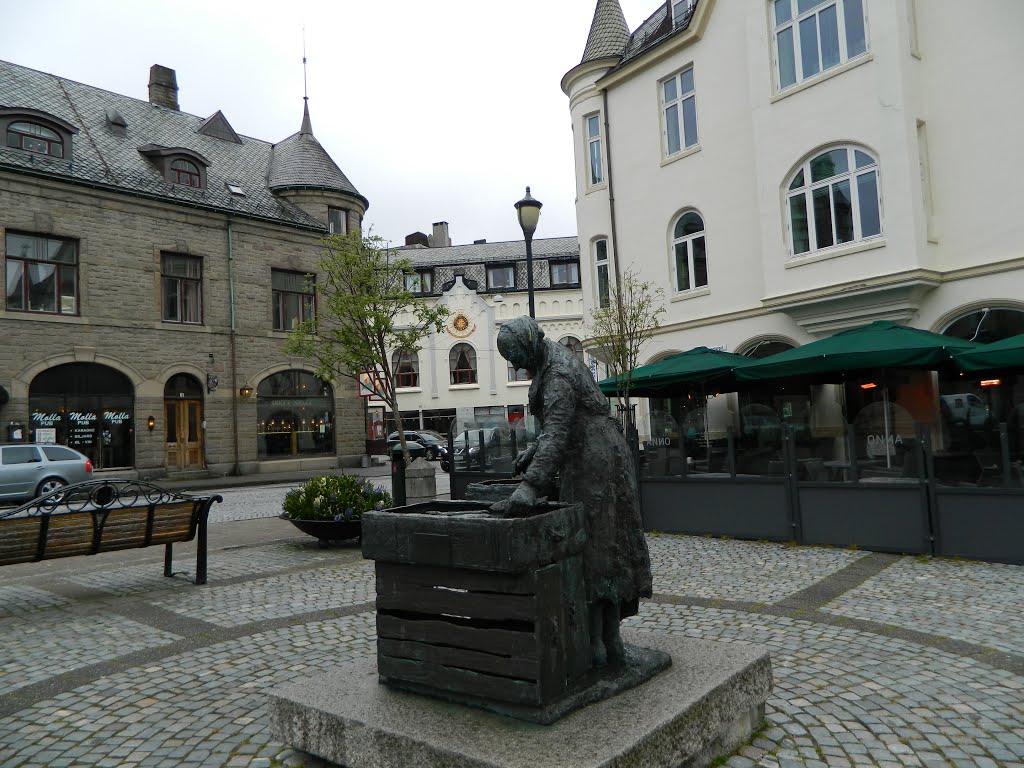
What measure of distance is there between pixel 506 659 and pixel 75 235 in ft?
77.3

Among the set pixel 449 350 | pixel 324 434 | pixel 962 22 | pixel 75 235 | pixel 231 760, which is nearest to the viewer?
pixel 231 760

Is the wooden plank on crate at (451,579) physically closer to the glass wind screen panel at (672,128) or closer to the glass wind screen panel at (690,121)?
the glass wind screen panel at (690,121)

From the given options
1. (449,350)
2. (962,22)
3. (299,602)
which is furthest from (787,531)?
(449,350)

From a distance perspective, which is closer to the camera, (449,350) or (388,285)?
(388,285)

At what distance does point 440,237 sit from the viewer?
5222 centimetres

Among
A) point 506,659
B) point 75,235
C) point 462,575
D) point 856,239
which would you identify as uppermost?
point 75,235

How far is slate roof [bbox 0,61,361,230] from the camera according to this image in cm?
2303

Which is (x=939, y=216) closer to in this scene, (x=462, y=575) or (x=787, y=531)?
(x=787, y=531)

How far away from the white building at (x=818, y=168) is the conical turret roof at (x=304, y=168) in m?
14.4

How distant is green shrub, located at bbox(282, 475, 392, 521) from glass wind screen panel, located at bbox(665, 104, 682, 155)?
11858mm

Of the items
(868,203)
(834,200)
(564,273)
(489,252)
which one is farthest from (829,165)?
(489,252)

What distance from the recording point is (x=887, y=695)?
401 cm

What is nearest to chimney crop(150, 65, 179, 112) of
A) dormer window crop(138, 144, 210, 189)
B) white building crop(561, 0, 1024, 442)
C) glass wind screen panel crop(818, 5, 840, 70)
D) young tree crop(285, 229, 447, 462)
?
dormer window crop(138, 144, 210, 189)

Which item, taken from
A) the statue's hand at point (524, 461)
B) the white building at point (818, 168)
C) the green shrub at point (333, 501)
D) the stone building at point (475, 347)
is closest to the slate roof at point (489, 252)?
the stone building at point (475, 347)
